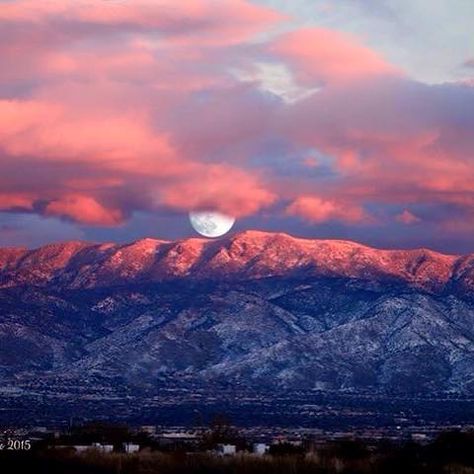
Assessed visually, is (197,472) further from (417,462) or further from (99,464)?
(417,462)

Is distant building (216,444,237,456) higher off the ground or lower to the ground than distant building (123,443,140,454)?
lower

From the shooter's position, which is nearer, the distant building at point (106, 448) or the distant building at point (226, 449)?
the distant building at point (106, 448)

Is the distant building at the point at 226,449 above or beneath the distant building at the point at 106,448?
beneath

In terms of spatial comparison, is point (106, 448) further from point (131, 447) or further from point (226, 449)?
point (226, 449)

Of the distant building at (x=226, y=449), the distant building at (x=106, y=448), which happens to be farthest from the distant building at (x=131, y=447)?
the distant building at (x=226, y=449)

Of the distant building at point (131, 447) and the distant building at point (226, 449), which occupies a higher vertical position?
the distant building at point (131, 447)

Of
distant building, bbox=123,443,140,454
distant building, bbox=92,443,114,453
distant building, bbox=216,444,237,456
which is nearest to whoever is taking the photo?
distant building, bbox=92,443,114,453

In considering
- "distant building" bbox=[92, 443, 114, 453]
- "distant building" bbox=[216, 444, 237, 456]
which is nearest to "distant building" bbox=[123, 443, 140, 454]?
"distant building" bbox=[92, 443, 114, 453]

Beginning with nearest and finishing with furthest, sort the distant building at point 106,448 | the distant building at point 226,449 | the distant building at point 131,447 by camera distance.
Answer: the distant building at point 106,448
the distant building at point 226,449
the distant building at point 131,447

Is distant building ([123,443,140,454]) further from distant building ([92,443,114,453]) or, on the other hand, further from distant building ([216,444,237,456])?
distant building ([216,444,237,456])

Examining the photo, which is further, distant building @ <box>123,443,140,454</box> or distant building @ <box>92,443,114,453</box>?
distant building @ <box>123,443,140,454</box>

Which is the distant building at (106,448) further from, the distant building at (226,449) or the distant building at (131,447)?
the distant building at (226,449)

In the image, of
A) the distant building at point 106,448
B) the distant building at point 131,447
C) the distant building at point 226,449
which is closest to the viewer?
the distant building at point 106,448

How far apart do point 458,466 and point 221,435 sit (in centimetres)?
4062
